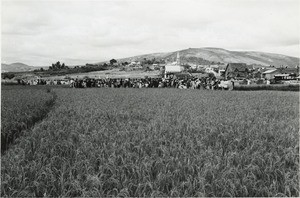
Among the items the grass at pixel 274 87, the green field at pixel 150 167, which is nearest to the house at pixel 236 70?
the grass at pixel 274 87

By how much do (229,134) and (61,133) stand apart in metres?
4.12

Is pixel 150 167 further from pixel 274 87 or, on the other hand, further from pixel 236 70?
pixel 236 70

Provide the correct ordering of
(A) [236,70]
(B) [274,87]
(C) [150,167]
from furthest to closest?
(A) [236,70], (B) [274,87], (C) [150,167]

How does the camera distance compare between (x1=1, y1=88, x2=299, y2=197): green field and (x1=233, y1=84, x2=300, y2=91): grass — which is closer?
(x1=1, y1=88, x2=299, y2=197): green field

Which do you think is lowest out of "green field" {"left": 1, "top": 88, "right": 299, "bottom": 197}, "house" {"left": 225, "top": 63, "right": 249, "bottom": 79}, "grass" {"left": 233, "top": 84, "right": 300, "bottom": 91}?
"grass" {"left": 233, "top": 84, "right": 300, "bottom": 91}

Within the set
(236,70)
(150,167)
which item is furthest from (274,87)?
(236,70)

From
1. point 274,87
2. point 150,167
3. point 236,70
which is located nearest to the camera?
point 150,167

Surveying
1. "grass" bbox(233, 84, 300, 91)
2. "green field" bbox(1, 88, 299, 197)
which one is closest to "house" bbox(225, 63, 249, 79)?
"grass" bbox(233, 84, 300, 91)

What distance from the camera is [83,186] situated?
15.9 ft

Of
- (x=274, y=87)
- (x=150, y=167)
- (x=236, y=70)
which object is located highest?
(x=236, y=70)

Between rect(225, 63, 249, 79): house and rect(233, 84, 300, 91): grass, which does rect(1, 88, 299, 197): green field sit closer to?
rect(233, 84, 300, 91): grass

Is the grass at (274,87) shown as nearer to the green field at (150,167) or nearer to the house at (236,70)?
the green field at (150,167)

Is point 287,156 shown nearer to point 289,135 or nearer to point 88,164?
point 289,135

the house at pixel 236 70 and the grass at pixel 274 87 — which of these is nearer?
the grass at pixel 274 87
